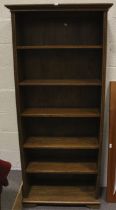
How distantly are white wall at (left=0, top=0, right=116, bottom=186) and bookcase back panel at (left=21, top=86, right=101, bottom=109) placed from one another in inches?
7.2

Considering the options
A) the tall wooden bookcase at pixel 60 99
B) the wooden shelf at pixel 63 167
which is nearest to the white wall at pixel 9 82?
the tall wooden bookcase at pixel 60 99

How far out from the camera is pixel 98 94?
2.40 metres

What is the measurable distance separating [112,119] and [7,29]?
1.26 meters

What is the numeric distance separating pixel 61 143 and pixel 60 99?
404 millimetres

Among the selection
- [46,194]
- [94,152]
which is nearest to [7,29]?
[94,152]

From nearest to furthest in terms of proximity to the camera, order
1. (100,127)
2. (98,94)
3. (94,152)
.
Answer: (100,127) < (98,94) < (94,152)

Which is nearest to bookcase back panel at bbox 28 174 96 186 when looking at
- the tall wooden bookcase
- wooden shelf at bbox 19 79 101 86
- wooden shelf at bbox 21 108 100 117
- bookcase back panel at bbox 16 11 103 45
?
the tall wooden bookcase

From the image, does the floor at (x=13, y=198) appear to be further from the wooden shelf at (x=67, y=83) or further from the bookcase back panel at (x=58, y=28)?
the bookcase back panel at (x=58, y=28)

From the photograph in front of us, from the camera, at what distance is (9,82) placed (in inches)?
102

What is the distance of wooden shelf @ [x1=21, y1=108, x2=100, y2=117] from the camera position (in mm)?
2254

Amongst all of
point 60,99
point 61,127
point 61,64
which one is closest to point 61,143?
point 61,127

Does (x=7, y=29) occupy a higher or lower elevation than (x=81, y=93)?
higher

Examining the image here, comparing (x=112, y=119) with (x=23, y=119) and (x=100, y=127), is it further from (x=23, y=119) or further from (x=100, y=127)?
(x=23, y=119)

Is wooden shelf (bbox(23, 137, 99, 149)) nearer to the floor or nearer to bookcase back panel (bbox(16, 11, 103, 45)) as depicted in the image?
the floor
